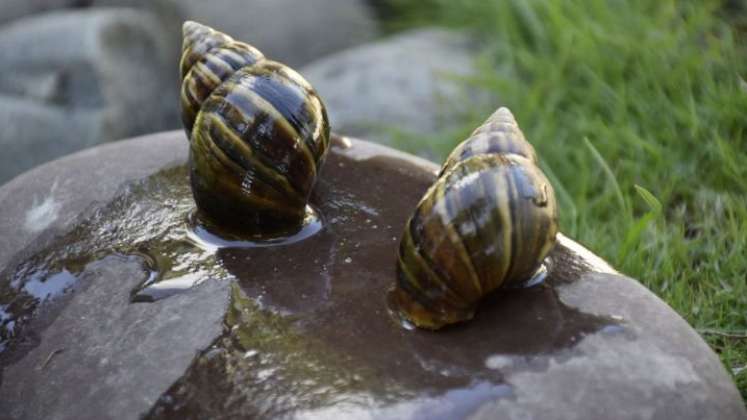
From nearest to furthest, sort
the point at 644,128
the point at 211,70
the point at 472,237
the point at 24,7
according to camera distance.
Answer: the point at 472,237, the point at 211,70, the point at 644,128, the point at 24,7

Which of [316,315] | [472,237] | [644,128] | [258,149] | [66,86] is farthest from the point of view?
[66,86]

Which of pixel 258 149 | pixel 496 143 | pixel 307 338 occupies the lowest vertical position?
pixel 307 338

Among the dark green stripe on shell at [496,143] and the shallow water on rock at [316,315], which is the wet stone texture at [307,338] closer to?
the shallow water on rock at [316,315]

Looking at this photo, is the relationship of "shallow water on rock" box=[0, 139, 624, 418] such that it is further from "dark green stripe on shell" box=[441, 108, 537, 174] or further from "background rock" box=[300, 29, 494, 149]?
"background rock" box=[300, 29, 494, 149]

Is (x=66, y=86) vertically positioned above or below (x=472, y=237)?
below

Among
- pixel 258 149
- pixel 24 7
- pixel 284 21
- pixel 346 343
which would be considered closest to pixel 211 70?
pixel 258 149

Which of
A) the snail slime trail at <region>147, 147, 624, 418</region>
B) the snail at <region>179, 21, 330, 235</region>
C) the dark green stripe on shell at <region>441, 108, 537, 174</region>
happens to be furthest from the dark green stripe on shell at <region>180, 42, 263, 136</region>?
the dark green stripe on shell at <region>441, 108, 537, 174</region>

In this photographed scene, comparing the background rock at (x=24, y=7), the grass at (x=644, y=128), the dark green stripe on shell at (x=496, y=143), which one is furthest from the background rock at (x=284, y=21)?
the dark green stripe on shell at (x=496, y=143)

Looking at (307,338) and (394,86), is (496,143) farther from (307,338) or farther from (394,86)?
(394,86)
